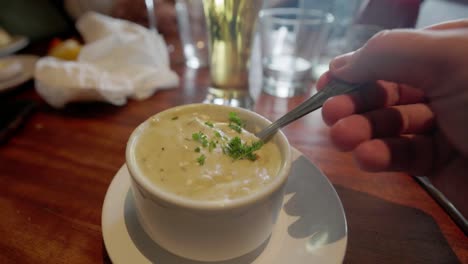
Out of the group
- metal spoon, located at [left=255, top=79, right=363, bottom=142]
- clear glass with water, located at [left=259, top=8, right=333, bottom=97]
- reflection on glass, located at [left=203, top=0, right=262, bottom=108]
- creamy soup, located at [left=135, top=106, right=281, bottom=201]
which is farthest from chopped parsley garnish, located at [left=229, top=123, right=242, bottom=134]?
clear glass with water, located at [left=259, top=8, right=333, bottom=97]

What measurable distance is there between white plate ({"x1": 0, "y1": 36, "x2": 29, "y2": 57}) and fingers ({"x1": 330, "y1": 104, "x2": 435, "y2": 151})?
5.08 feet

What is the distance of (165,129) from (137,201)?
0.18 meters

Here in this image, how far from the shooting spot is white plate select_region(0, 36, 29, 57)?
1.47m

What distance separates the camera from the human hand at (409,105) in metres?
0.58

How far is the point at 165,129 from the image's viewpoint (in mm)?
720

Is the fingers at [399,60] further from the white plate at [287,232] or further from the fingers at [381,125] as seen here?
the white plate at [287,232]

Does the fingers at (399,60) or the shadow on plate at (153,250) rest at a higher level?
the fingers at (399,60)

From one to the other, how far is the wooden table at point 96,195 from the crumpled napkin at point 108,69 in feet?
0.23

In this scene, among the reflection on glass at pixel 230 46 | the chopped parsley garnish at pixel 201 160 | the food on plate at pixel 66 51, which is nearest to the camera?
the chopped parsley garnish at pixel 201 160

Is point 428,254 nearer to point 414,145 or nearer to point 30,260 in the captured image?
point 414,145

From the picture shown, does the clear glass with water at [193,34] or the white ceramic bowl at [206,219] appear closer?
the white ceramic bowl at [206,219]

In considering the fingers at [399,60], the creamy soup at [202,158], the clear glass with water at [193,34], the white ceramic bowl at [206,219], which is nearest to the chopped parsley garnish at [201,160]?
the creamy soup at [202,158]

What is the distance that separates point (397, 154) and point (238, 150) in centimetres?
32

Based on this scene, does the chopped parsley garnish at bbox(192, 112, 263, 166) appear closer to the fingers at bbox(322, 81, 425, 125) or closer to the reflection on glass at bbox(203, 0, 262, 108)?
the fingers at bbox(322, 81, 425, 125)
